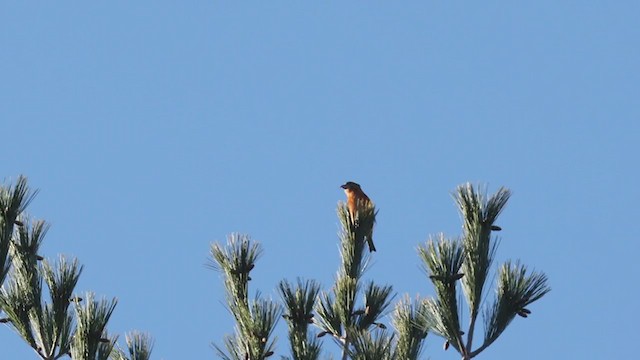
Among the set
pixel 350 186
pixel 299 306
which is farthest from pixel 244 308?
pixel 350 186

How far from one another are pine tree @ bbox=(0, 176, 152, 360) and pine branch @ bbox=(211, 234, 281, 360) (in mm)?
467

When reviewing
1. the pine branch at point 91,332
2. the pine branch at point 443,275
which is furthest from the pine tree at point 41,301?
the pine branch at point 443,275

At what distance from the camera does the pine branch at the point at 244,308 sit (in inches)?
256

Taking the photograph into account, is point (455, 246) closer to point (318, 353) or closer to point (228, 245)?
point (318, 353)

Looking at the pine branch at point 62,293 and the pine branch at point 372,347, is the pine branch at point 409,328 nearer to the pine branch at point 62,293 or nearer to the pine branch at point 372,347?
the pine branch at point 372,347

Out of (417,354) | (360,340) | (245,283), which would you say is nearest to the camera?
(360,340)

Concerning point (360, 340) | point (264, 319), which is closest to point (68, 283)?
point (264, 319)

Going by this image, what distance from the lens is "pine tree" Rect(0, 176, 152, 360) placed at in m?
6.09

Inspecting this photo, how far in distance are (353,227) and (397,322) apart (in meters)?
0.57

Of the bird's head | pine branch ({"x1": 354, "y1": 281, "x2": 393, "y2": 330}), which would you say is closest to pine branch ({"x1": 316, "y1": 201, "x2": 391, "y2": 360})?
pine branch ({"x1": 354, "y1": 281, "x2": 393, "y2": 330})

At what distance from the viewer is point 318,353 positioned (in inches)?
249

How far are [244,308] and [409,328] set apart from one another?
33.6 inches

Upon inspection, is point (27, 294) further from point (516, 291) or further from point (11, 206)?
point (516, 291)

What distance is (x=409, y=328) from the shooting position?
21.4 feet
